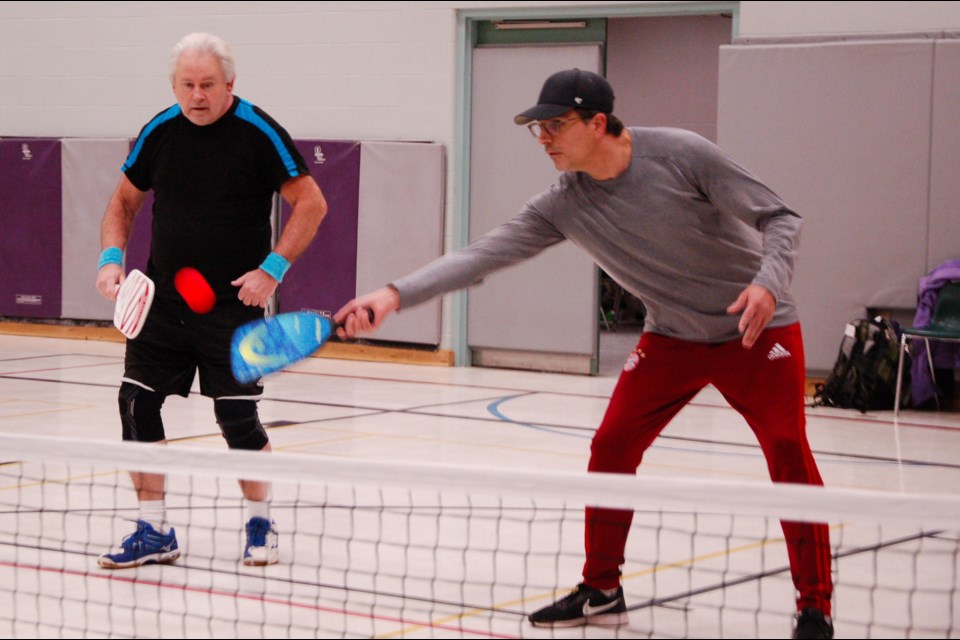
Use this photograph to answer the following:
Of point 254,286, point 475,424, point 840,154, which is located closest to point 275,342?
point 254,286

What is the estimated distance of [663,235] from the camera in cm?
407

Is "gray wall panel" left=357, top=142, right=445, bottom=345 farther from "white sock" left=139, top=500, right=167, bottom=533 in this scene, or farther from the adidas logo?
the adidas logo

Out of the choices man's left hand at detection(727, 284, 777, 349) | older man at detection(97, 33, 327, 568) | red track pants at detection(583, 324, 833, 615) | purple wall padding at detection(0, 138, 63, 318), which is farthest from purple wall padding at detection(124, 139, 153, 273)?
man's left hand at detection(727, 284, 777, 349)

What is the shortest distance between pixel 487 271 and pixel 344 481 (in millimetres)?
1109

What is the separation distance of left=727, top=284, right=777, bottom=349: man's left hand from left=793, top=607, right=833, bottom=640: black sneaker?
2.80 ft

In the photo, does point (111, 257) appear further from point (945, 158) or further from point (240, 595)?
point (945, 158)

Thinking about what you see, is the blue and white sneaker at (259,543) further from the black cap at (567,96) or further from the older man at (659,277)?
the black cap at (567,96)

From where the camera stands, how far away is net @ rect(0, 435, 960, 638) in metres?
3.18

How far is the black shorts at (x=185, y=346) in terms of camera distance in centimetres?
488

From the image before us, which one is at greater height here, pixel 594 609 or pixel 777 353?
pixel 777 353

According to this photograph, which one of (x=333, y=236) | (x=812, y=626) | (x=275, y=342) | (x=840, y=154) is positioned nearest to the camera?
(x=812, y=626)

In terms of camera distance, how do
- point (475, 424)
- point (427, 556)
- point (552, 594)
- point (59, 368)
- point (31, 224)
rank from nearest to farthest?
1. point (552, 594)
2. point (427, 556)
3. point (475, 424)
4. point (59, 368)
5. point (31, 224)

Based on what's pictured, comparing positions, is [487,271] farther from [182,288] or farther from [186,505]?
[186,505]

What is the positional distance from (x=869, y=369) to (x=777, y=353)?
20.0ft
